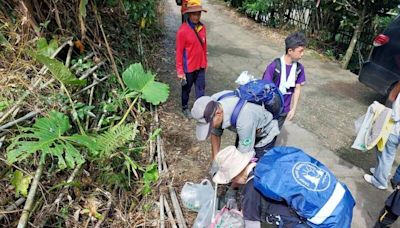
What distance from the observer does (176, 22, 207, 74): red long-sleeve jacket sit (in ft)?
13.9

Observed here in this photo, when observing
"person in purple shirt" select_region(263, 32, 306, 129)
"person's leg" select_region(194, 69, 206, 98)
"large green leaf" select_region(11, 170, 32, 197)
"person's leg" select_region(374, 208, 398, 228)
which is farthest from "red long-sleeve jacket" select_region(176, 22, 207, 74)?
"person's leg" select_region(374, 208, 398, 228)

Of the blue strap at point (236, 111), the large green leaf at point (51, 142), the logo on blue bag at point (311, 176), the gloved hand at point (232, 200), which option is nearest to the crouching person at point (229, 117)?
the blue strap at point (236, 111)

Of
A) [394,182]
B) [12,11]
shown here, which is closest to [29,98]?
[12,11]

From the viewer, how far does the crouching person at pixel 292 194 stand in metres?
1.97

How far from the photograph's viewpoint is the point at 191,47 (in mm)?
4297

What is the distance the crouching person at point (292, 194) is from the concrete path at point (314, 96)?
1.54 meters

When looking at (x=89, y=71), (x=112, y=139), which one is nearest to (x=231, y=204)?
(x=112, y=139)

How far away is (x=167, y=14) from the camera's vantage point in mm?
9664

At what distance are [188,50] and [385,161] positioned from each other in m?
2.57

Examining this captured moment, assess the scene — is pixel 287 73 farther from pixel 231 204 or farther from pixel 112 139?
pixel 112 139

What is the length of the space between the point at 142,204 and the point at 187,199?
462 millimetres

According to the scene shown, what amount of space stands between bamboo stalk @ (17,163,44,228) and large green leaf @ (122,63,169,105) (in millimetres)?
1370

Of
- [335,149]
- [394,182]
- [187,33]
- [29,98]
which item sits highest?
[187,33]

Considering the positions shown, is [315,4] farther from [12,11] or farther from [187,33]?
[12,11]
